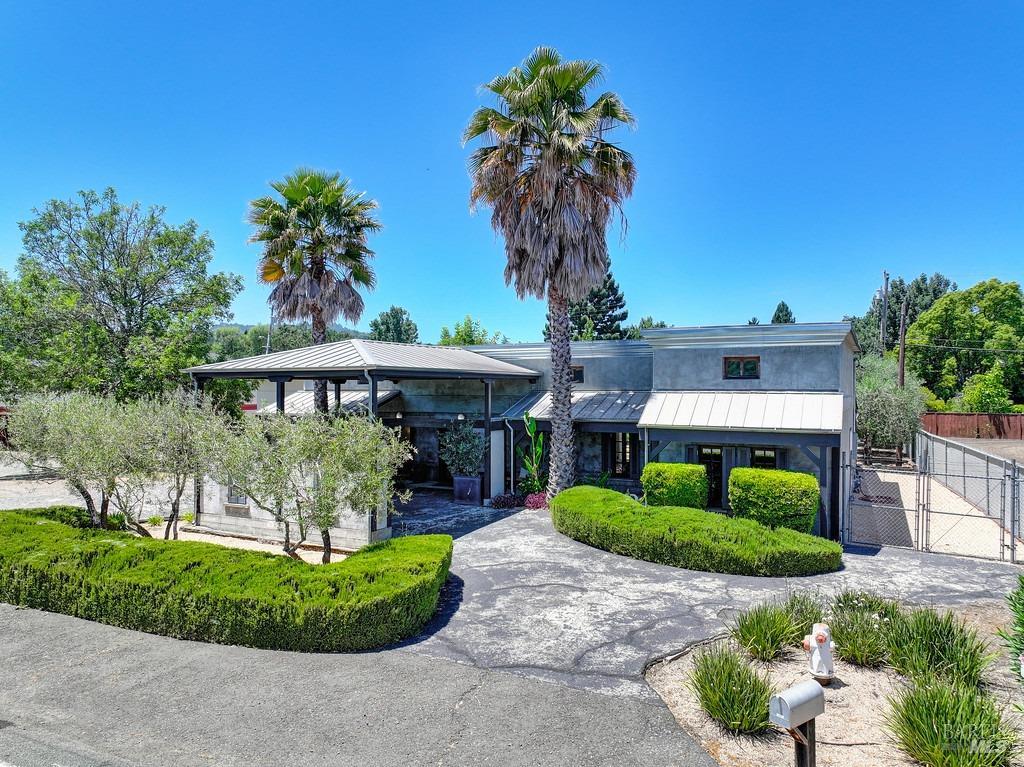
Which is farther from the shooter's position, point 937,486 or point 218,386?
point 218,386

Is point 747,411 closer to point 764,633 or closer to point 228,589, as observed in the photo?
point 764,633

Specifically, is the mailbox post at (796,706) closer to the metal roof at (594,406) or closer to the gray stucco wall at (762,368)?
the gray stucco wall at (762,368)

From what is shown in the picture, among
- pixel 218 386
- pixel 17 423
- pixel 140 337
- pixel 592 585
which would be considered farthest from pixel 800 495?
pixel 140 337

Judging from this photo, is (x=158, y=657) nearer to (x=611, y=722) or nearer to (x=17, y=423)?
(x=611, y=722)

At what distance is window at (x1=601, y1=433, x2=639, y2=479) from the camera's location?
18.8m

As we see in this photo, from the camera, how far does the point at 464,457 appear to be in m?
17.9

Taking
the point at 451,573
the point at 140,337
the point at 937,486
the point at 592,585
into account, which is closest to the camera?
the point at 592,585

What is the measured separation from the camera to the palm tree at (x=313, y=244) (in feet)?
64.0

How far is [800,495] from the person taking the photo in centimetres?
1305

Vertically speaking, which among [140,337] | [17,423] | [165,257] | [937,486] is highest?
[165,257]

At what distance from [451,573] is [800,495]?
7972 millimetres

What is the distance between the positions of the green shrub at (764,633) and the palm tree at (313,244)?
1494cm

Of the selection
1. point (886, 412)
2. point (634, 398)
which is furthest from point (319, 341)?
point (886, 412)

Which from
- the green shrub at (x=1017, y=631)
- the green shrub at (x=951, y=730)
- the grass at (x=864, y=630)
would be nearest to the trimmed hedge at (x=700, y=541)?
the grass at (x=864, y=630)
